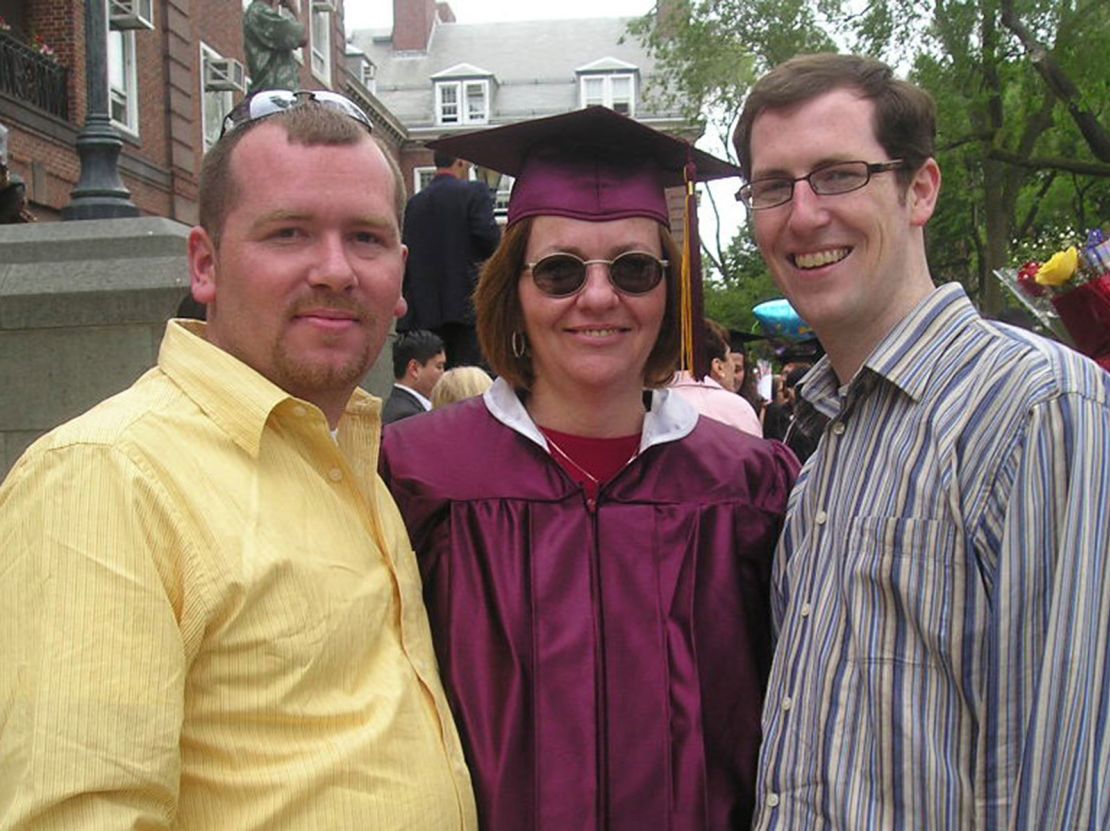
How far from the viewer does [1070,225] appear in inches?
1021

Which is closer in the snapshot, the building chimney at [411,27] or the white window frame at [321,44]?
the white window frame at [321,44]

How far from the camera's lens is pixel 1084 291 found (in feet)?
12.9

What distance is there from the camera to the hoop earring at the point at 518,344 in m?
2.65

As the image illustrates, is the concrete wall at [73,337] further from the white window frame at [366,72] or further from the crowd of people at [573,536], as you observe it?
the white window frame at [366,72]

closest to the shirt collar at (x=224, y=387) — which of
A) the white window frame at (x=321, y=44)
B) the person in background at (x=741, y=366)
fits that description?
the person in background at (x=741, y=366)

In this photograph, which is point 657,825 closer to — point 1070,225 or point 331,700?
point 331,700

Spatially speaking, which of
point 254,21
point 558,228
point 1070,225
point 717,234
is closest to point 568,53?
point 717,234

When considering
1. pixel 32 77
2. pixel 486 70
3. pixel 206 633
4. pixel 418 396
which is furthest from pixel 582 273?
pixel 486 70

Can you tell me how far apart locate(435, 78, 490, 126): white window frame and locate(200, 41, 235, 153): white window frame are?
2179 cm

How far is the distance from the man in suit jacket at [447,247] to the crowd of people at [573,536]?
4.05 m

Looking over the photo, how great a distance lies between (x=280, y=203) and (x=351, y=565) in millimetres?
629

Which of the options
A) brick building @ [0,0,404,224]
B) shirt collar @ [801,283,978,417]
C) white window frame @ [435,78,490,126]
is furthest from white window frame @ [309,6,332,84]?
shirt collar @ [801,283,978,417]

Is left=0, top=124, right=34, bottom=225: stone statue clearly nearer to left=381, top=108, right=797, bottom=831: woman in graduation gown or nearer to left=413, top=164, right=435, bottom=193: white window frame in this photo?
left=381, top=108, right=797, bottom=831: woman in graduation gown

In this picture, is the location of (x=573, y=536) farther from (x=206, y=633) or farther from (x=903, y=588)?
(x=206, y=633)
